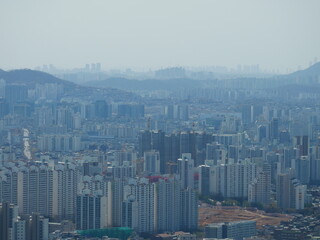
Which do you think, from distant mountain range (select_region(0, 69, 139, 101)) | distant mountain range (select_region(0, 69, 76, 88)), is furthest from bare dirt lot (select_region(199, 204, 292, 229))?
distant mountain range (select_region(0, 69, 139, 101))

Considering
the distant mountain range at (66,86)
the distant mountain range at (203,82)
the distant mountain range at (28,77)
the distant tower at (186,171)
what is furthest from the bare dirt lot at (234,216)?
the distant mountain range at (203,82)

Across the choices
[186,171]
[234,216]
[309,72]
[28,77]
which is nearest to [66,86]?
[28,77]

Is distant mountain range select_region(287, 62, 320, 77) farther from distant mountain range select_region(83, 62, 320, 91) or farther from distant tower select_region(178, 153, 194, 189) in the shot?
distant tower select_region(178, 153, 194, 189)

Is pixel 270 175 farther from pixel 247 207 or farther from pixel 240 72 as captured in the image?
pixel 240 72

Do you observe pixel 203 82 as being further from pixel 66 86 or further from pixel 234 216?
pixel 234 216

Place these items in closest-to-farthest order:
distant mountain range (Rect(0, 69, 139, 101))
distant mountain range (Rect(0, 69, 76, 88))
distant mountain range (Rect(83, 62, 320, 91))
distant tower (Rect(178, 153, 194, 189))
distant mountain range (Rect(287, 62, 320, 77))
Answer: distant tower (Rect(178, 153, 194, 189)) → distant mountain range (Rect(0, 69, 76, 88)) → distant mountain range (Rect(0, 69, 139, 101)) → distant mountain range (Rect(83, 62, 320, 91)) → distant mountain range (Rect(287, 62, 320, 77))

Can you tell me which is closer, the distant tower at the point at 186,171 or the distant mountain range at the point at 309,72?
the distant tower at the point at 186,171

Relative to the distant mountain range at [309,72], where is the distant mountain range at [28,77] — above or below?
below

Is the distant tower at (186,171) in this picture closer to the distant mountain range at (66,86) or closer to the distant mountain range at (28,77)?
the distant mountain range at (28,77)
